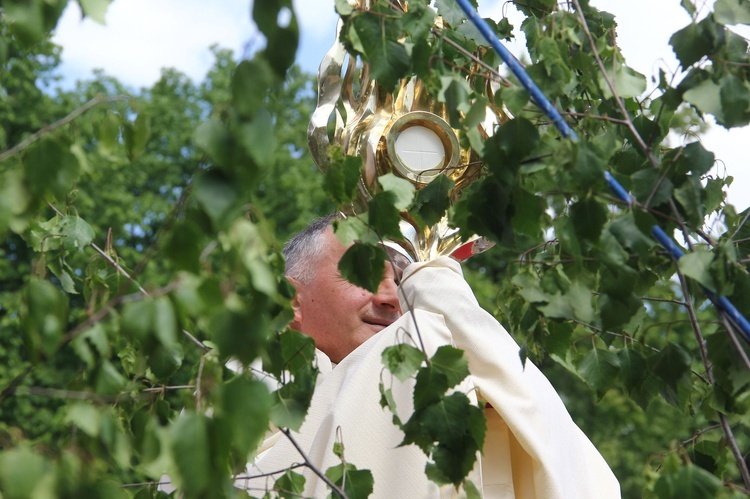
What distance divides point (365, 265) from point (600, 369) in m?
0.62

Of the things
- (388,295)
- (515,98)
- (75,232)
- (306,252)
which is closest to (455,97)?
(515,98)

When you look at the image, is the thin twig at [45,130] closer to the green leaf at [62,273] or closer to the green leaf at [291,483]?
the green leaf at [291,483]

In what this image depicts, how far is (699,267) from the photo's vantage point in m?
2.12

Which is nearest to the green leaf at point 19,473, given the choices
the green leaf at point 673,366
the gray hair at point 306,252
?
the green leaf at point 673,366

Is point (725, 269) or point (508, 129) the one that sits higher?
point (508, 129)

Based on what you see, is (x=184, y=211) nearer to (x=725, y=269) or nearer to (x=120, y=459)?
(x=120, y=459)

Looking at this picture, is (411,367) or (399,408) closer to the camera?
(411,367)

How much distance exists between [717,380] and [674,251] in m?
0.27

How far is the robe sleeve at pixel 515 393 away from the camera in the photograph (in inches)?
135

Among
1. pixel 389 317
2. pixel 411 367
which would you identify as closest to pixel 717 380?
pixel 411 367

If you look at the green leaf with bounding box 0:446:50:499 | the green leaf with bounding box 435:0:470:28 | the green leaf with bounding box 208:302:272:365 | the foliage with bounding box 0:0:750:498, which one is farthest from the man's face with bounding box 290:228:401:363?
the green leaf with bounding box 0:446:50:499

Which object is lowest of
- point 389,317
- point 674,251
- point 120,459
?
point 120,459

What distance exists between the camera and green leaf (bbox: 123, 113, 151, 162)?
83.4 inches

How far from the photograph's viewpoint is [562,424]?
3.57 metres
